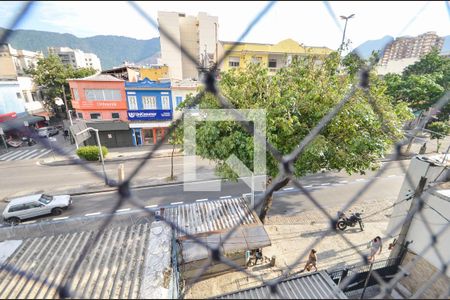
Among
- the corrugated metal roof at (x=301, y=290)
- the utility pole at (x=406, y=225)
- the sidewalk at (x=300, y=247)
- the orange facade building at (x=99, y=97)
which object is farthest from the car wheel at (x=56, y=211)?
the utility pole at (x=406, y=225)

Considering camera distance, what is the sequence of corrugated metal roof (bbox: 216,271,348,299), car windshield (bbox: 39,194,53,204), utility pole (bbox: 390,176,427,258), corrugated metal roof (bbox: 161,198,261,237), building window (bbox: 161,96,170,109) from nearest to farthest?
corrugated metal roof (bbox: 216,271,348,299)
utility pole (bbox: 390,176,427,258)
corrugated metal roof (bbox: 161,198,261,237)
car windshield (bbox: 39,194,53,204)
building window (bbox: 161,96,170,109)

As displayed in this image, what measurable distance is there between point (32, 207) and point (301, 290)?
8401mm

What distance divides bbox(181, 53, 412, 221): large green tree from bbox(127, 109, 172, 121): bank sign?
28.4 ft

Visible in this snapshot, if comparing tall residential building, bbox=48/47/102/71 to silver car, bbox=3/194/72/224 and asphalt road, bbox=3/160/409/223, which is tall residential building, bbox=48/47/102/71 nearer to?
silver car, bbox=3/194/72/224

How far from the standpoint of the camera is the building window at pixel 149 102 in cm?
1323

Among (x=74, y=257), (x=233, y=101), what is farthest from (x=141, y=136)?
(x=74, y=257)

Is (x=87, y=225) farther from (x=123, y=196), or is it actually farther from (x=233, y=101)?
(x=123, y=196)

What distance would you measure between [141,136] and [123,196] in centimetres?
1420

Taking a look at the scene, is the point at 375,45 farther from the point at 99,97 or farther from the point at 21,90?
the point at 21,90

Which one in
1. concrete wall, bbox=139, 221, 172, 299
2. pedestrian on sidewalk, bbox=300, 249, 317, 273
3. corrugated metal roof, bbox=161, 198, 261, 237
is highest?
concrete wall, bbox=139, 221, 172, 299

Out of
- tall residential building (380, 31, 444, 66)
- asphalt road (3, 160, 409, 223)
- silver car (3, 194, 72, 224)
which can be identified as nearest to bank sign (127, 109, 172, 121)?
asphalt road (3, 160, 409, 223)

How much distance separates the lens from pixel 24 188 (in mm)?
9359

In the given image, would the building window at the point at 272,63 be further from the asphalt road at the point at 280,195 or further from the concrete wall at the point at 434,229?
the concrete wall at the point at 434,229

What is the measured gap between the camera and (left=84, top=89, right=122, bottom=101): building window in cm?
1273
